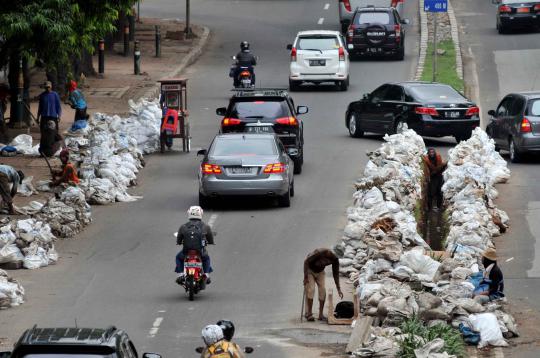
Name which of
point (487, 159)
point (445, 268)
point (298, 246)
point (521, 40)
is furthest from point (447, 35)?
point (445, 268)

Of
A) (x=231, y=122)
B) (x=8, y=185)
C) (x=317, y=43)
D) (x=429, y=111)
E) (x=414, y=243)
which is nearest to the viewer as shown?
(x=414, y=243)

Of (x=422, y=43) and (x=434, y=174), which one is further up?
(x=434, y=174)

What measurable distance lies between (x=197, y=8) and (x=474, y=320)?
46092mm

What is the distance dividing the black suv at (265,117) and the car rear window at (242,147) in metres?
2.63

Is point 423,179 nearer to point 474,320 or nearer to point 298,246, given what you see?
point 298,246

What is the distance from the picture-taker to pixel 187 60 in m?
48.4

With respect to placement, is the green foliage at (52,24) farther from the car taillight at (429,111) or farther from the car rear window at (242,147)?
the car taillight at (429,111)

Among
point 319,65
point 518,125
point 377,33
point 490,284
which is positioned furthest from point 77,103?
point 490,284

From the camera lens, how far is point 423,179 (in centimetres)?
2941

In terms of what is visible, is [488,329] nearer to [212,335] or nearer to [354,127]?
[212,335]

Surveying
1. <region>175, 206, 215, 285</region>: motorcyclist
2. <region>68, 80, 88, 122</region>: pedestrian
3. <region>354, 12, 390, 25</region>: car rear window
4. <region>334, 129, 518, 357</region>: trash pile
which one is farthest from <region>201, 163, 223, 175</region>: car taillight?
<region>354, 12, 390, 25</region>: car rear window

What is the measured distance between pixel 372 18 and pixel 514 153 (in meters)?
16.4

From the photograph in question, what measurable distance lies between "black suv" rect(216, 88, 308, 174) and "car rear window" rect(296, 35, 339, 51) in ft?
43.5

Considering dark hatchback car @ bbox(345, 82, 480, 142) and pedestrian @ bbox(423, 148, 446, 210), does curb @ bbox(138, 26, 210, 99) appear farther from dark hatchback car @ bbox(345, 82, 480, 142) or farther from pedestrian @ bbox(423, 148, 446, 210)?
pedestrian @ bbox(423, 148, 446, 210)
